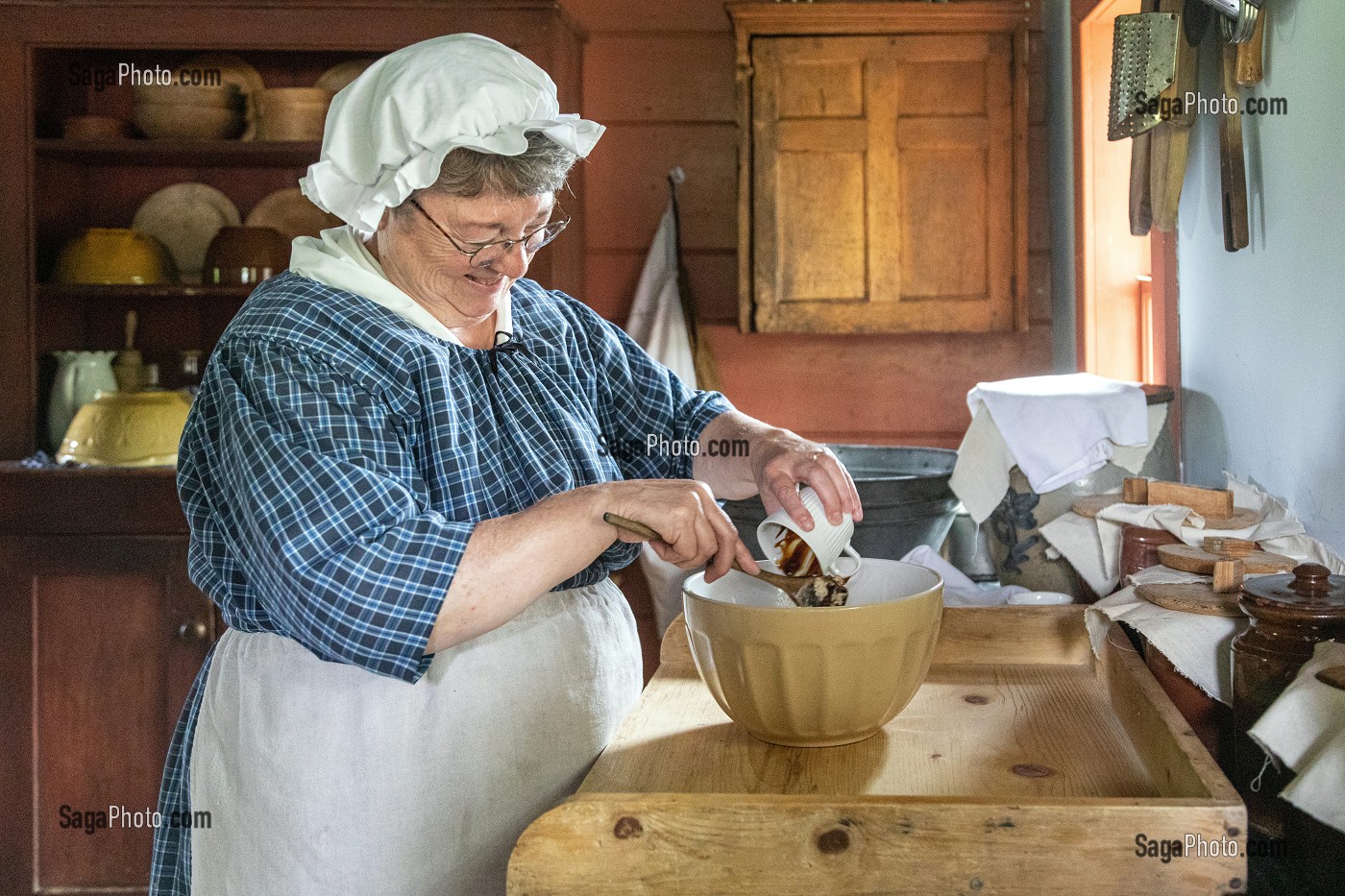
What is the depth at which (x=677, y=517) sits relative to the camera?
1.09 m

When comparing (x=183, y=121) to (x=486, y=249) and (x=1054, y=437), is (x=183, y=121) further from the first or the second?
(x=1054, y=437)

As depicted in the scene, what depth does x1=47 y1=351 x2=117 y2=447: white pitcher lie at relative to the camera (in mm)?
2680

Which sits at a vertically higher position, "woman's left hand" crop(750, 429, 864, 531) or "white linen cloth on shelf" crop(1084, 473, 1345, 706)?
"woman's left hand" crop(750, 429, 864, 531)

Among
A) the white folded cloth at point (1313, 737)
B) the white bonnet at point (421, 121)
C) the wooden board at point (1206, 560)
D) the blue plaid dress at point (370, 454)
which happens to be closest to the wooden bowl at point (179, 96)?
the blue plaid dress at point (370, 454)

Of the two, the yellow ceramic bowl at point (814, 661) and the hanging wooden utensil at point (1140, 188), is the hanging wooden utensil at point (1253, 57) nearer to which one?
the hanging wooden utensil at point (1140, 188)

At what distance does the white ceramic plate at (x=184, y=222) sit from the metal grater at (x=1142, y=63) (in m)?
2.09

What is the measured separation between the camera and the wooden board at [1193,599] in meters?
1.13

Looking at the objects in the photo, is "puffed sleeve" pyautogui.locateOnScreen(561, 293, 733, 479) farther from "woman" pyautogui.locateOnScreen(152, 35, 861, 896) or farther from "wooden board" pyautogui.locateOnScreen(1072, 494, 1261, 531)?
"wooden board" pyautogui.locateOnScreen(1072, 494, 1261, 531)

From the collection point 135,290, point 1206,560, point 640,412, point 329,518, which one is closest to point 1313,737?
point 1206,560

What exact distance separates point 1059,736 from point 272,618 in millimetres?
781

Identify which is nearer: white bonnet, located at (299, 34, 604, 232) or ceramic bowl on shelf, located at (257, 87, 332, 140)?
white bonnet, located at (299, 34, 604, 232)

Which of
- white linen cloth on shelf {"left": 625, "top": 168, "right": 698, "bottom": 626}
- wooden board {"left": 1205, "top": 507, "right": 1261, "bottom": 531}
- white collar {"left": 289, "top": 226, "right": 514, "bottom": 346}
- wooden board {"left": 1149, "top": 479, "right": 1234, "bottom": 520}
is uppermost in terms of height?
white linen cloth on shelf {"left": 625, "top": 168, "right": 698, "bottom": 626}

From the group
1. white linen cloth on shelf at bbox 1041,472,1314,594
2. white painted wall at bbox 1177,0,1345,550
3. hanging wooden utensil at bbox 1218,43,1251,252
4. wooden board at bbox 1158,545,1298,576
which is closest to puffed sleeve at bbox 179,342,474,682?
wooden board at bbox 1158,545,1298,576

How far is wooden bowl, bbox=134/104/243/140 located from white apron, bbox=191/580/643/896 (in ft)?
5.85
